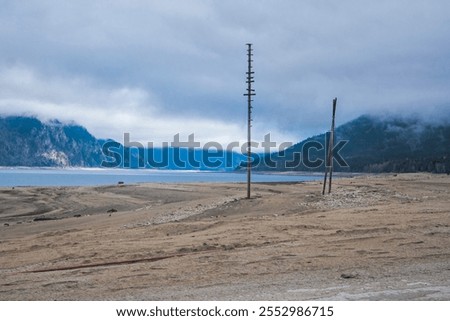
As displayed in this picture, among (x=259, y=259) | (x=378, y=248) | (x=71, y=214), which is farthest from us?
(x=71, y=214)

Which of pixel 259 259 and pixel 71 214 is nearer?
pixel 259 259

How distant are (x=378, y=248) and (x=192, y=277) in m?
5.41

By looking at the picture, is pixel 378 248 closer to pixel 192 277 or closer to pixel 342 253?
pixel 342 253

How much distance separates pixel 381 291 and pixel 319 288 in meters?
1.10

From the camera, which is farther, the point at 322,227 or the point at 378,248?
the point at 322,227

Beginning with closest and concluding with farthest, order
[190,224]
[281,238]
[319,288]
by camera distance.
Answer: [319,288] → [281,238] → [190,224]

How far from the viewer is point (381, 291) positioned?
7855 mm

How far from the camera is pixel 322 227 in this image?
52.3 feet

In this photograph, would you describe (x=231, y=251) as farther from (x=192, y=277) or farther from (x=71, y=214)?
(x=71, y=214)

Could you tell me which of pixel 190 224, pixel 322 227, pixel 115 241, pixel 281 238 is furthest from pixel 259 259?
pixel 190 224

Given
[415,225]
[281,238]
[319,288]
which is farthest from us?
[415,225]
